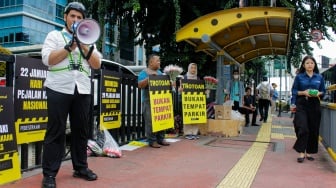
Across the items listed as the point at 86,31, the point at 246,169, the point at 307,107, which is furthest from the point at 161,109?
the point at 86,31

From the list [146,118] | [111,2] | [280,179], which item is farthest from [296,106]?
[111,2]

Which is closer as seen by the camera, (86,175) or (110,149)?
(86,175)

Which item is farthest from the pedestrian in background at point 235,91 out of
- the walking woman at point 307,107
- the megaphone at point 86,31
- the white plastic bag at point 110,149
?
the megaphone at point 86,31

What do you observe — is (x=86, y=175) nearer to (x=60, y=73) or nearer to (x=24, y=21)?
(x=60, y=73)

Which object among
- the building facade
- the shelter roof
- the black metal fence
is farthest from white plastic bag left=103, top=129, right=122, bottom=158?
the building facade

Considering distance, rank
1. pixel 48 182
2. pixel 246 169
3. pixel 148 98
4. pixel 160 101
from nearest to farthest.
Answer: pixel 48 182
pixel 246 169
pixel 148 98
pixel 160 101

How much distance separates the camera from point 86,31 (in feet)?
13.6

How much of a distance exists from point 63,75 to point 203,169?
2.46 meters

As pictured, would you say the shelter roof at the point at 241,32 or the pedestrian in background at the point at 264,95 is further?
the pedestrian in background at the point at 264,95

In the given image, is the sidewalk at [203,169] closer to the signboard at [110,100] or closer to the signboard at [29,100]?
the signboard at [29,100]

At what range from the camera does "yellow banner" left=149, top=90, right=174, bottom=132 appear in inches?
303

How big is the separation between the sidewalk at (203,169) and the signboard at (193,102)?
111 cm

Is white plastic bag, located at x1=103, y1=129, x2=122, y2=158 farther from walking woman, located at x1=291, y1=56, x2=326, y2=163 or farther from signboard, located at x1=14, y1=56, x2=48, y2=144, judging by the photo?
walking woman, located at x1=291, y1=56, x2=326, y2=163

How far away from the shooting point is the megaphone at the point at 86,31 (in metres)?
4.10
